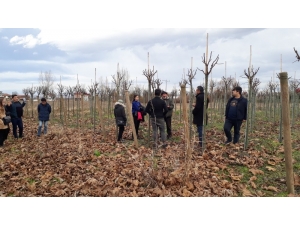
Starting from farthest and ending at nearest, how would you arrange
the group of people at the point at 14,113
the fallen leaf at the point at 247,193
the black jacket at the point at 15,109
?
the black jacket at the point at 15,109
the group of people at the point at 14,113
the fallen leaf at the point at 247,193

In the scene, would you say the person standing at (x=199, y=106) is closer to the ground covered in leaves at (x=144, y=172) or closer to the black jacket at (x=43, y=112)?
the ground covered in leaves at (x=144, y=172)

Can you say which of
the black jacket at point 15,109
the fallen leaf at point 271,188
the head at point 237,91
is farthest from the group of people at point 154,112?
the black jacket at point 15,109

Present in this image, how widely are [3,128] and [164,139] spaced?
16.9 feet

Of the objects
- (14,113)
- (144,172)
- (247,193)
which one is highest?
(14,113)

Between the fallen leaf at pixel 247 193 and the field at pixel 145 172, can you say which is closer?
the fallen leaf at pixel 247 193

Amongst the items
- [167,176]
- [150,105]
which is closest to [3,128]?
[150,105]

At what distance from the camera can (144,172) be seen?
14.0ft

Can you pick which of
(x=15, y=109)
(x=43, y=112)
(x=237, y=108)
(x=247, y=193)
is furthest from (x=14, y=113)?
(x=247, y=193)

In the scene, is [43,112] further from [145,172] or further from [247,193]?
[247,193]

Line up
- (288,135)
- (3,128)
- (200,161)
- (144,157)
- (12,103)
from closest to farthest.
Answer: (288,135) < (200,161) < (144,157) < (3,128) < (12,103)

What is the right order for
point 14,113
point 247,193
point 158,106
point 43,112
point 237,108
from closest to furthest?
point 247,193
point 237,108
point 158,106
point 14,113
point 43,112

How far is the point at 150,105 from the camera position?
677cm

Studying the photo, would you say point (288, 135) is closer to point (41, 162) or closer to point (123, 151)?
point (123, 151)

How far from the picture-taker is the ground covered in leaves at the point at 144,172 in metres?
3.96
